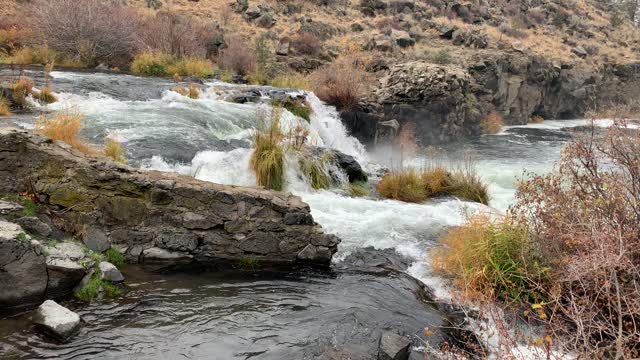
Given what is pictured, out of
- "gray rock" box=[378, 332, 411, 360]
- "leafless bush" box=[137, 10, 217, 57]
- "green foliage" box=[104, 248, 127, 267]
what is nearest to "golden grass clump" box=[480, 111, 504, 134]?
"leafless bush" box=[137, 10, 217, 57]

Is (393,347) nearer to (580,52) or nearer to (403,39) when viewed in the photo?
(403,39)

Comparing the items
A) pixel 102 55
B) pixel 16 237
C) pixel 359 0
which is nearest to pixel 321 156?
pixel 16 237

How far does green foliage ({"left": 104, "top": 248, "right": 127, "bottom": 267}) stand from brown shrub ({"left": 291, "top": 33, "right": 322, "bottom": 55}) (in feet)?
64.5

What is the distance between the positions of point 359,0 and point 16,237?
34.4 meters

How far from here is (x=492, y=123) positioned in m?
22.4

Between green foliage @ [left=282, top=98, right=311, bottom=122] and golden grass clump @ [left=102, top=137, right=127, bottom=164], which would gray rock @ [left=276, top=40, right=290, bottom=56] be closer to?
green foliage @ [left=282, top=98, right=311, bottom=122]

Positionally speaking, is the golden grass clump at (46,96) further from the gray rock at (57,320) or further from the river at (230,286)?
the gray rock at (57,320)

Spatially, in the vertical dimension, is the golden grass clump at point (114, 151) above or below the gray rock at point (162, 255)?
above

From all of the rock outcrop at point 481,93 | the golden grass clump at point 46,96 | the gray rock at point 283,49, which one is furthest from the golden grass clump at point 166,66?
the rock outcrop at point 481,93

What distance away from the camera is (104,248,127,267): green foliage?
17.6ft

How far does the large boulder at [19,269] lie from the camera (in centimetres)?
429

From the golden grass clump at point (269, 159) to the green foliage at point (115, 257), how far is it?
3102mm

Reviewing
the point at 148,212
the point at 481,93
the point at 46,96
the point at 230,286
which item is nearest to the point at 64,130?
the point at 148,212

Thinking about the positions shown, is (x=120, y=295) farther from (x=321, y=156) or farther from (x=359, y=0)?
(x=359, y=0)
